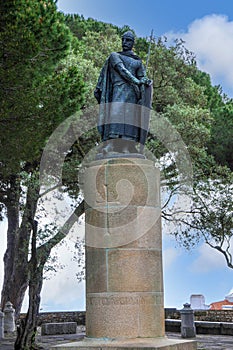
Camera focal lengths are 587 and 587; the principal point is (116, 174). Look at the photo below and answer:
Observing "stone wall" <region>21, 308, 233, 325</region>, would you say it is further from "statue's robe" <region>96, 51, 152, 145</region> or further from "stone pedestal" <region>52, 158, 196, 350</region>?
"statue's robe" <region>96, 51, 152, 145</region>

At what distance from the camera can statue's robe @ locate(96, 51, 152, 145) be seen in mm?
7195

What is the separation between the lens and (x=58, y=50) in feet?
42.1

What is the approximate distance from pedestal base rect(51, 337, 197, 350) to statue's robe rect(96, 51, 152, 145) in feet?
7.87

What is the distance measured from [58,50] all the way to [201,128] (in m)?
5.46

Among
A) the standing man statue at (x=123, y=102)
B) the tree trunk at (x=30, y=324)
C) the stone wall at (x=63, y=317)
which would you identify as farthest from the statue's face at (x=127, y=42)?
the stone wall at (x=63, y=317)

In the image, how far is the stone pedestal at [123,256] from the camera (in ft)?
21.2

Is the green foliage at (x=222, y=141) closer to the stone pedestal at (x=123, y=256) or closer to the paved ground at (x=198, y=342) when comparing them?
the paved ground at (x=198, y=342)

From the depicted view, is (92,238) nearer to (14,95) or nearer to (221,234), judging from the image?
(14,95)

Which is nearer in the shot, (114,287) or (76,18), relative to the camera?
(114,287)

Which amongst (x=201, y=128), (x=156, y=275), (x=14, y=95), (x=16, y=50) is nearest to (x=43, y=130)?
(x=14, y=95)

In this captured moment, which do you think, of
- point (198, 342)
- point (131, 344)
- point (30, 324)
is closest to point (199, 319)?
point (198, 342)

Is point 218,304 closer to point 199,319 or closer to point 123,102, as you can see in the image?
point 199,319

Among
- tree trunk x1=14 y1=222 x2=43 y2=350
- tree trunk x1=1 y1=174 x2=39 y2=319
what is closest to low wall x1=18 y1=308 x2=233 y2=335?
tree trunk x1=1 y1=174 x2=39 y2=319

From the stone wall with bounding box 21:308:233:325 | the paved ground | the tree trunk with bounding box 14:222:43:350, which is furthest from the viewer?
the stone wall with bounding box 21:308:233:325
